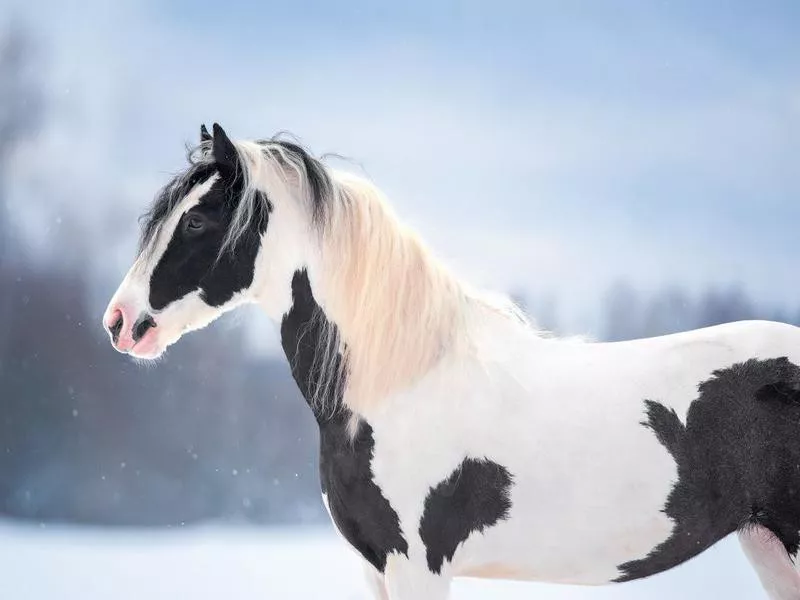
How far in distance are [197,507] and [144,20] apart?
175cm

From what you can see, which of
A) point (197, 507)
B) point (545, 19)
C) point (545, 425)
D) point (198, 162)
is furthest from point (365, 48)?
point (545, 425)

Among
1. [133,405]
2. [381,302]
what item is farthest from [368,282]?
[133,405]

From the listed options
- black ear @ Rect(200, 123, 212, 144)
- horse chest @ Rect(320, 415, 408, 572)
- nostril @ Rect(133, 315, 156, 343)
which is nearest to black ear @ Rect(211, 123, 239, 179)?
black ear @ Rect(200, 123, 212, 144)

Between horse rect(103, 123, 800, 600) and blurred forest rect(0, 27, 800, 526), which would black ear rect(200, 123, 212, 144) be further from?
blurred forest rect(0, 27, 800, 526)

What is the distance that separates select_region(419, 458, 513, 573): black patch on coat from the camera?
1200 mm

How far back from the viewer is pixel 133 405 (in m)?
3.01

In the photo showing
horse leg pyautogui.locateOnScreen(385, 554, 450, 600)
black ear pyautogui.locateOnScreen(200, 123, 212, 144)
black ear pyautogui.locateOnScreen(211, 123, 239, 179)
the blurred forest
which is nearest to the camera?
horse leg pyautogui.locateOnScreen(385, 554, 450, 600)

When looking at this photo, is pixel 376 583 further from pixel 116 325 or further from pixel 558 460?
pixel 116 325

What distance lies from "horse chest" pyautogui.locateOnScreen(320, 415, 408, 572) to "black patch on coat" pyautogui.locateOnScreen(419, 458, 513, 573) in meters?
0.04

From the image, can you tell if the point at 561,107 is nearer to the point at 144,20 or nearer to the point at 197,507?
the point at 144,20

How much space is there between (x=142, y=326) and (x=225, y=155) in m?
0.28

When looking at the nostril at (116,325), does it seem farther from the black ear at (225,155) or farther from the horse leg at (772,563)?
the horse leg at (772,563)

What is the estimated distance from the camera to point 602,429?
1.25 meters

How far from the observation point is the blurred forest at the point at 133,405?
2.95m
